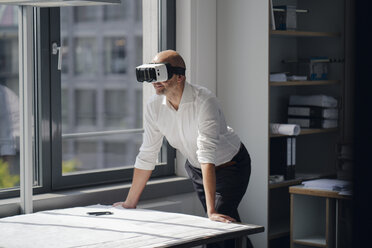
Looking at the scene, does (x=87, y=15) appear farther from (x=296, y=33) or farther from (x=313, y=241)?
(x=313, y=241)

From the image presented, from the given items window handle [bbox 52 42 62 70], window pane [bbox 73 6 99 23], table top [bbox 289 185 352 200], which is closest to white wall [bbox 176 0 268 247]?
table top [bbox 289 185 352 200]

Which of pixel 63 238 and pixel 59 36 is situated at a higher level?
pixel 59 36

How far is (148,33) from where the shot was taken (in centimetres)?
358

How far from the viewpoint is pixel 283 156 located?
3.62m

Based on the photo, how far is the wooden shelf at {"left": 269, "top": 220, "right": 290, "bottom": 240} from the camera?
3.53 m

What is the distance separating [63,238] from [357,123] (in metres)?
1.75

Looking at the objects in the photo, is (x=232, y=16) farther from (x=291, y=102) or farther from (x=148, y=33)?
(x=291, y=102)

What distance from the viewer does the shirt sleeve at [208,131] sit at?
90.9 inches

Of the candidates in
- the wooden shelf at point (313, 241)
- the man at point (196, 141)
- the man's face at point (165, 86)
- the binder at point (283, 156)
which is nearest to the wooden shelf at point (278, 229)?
the wooden shelf at point (313, 241)

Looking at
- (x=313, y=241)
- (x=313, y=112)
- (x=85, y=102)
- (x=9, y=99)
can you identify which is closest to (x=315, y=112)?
(x=313, y=112)

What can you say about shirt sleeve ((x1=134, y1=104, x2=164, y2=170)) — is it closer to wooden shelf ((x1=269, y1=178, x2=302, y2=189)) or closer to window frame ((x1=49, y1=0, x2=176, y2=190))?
window frame ((x1=49, y1=0, x2=176, y2=190))

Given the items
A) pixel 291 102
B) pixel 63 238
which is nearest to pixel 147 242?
pixel 63 238

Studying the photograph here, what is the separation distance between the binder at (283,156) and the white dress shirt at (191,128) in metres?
0.99

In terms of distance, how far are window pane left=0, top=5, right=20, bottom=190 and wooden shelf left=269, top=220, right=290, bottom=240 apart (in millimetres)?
1650
